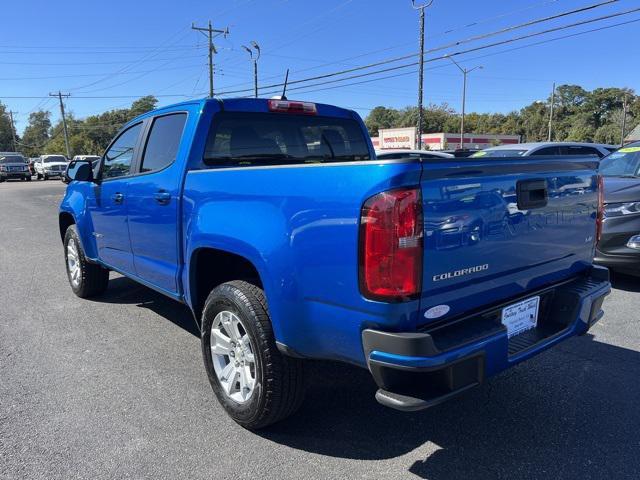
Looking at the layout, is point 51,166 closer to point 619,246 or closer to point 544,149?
point 544,149

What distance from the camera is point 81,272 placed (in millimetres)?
5617

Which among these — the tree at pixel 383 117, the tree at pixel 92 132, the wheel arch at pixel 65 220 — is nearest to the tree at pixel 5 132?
the tree at pixel 92 132

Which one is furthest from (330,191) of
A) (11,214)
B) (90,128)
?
(90,128)

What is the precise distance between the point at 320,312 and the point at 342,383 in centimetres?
143

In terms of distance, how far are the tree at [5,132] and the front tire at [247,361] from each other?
13599cm

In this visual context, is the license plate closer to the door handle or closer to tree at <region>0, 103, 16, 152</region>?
the door handle

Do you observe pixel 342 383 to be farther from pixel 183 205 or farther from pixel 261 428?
pixel 183 205

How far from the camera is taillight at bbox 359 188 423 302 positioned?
2.12 m

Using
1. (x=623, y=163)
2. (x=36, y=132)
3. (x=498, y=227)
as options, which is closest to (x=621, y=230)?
(x=623, y=163)

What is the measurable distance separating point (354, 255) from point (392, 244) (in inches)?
6.9

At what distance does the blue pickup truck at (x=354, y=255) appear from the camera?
2166mm

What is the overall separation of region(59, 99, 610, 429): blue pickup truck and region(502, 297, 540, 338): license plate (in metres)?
0.01

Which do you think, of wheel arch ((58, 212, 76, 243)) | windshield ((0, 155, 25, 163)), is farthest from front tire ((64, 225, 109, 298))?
windshield ((0, 155, 25, 163))

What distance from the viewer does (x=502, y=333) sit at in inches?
94.6
